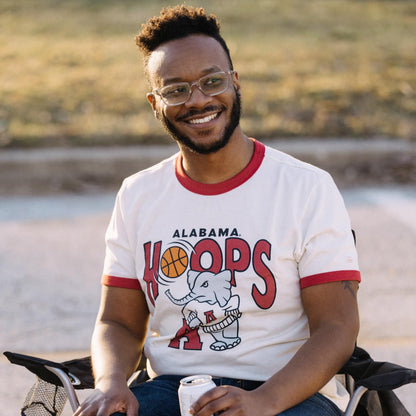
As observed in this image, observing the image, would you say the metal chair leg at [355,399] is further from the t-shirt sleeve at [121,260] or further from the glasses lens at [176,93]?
the glasses lens at [176,93]

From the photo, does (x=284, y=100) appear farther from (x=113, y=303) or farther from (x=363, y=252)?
(x=113, y=303)

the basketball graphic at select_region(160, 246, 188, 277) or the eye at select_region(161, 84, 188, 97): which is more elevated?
the eye at select_region(161, 84, 188, 97)

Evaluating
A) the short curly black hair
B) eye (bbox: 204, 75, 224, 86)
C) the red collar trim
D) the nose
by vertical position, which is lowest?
the red collar trim

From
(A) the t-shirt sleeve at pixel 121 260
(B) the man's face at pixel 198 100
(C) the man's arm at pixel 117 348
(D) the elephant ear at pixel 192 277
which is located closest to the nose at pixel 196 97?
(B) the man's face at pixel 198 100

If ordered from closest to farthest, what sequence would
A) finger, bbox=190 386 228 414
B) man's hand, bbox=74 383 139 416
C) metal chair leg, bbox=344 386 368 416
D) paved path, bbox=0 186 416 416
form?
finger, bbox=190 386 228 414 < metal chair leg, bbox=344 386 368 416 < man's hand, bbox=74 383 139 416 < paved path, bbox=0 186 416 416

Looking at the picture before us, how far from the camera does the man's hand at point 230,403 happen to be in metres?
2.25

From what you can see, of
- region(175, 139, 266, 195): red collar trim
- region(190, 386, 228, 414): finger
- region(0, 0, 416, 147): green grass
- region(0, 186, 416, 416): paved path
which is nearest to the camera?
region(190, 386, 228, 414): finger

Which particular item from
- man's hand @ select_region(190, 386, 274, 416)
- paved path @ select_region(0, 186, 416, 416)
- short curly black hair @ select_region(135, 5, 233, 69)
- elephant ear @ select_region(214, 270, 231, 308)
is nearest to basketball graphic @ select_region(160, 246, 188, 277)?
elephant ear @ select_region(214, 270, 231, 308)

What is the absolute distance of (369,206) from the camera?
7.34 metres

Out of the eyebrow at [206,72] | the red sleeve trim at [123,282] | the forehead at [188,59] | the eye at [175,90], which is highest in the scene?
the forehead at [188,59]

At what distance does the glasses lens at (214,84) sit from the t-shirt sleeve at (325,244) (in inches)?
19.5

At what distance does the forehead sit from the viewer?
277 centimetres

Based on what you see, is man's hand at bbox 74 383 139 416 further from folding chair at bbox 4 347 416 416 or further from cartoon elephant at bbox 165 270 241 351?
cartoon elephant at bbox 165 270 241 351

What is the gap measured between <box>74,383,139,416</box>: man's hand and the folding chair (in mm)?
138
